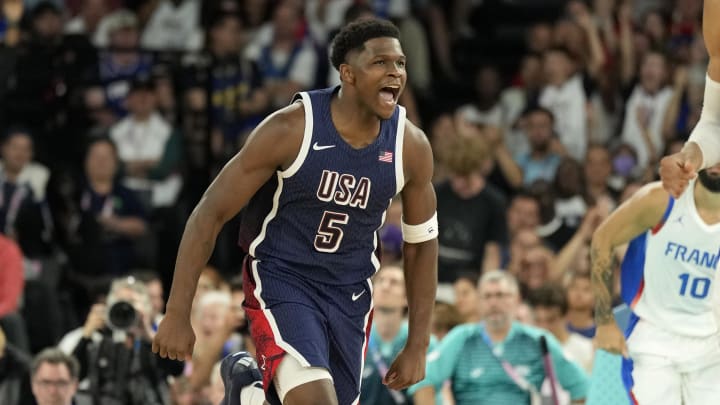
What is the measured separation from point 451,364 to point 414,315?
8.18 feet

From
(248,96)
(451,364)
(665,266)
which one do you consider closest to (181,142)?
(248,96)

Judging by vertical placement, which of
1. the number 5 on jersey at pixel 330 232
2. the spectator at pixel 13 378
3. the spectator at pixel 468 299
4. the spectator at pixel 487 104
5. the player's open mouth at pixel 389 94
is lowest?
the spectator at pixel 13 378

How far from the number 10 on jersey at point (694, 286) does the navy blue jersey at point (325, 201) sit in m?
1.73

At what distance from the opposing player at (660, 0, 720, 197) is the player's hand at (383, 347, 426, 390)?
1.20m

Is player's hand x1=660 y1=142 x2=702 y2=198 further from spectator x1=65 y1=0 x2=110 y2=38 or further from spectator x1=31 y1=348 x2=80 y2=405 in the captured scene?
spectator x1=65 y1=0 x2=110 y2=38

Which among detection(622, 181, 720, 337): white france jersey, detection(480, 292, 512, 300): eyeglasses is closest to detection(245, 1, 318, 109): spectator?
detection(480, 292, 512, 300): eyeglasses

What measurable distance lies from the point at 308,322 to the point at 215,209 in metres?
0.57

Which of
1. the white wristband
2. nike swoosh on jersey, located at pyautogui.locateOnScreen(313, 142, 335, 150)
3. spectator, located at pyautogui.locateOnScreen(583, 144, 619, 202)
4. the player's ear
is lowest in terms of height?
spectator, located at pyautogui.locateOnScreen(583, 144, 619, 202)

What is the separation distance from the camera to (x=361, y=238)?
20.3 ft

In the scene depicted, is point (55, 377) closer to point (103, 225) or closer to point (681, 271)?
point (103, 225)

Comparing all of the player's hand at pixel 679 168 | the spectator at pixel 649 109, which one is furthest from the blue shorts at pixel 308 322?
the spectator at pixel 649 109

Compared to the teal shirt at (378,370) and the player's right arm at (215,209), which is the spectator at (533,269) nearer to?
the teal shirt at (378,370)

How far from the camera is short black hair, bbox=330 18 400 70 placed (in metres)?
5.98

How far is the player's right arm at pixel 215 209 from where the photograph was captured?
19.2 feet
